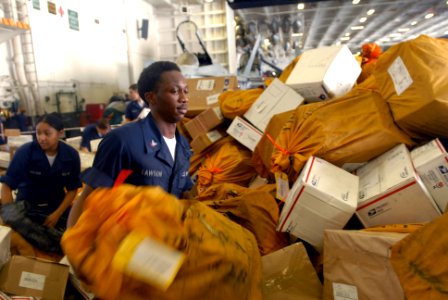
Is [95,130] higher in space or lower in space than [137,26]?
lower

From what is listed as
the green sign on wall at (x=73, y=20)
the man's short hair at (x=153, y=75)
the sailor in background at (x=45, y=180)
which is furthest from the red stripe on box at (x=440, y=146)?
the green sign on wall at (x=73, y=20)

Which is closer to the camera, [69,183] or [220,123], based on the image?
[69,183]

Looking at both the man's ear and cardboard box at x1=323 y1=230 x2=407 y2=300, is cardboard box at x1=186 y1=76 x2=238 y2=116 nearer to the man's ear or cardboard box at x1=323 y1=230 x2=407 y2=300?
the man's ear

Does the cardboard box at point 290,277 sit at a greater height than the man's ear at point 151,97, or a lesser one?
lesser

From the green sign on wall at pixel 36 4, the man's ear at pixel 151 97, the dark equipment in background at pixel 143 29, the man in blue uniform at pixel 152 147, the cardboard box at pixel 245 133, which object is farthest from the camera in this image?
the dark equipment in background at pixel 143 29

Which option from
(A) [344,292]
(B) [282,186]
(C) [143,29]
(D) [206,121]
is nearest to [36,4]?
(C) [143,29]

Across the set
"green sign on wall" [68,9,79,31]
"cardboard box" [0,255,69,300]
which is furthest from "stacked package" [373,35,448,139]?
"green sign on wall" [68,9,79,31]

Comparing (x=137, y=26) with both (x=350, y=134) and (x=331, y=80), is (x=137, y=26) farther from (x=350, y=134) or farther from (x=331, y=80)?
(x=350, y=134)

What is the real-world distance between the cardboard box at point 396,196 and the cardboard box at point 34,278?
4.82ft

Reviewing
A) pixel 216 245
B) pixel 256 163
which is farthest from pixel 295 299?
pixel 256 163

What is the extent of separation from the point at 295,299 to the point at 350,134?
819 mm

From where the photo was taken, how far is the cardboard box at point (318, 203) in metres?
1.52

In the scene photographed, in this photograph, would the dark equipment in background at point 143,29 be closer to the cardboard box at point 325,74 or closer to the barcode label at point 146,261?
the cardboard box at point 325,74

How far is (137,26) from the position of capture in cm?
949
